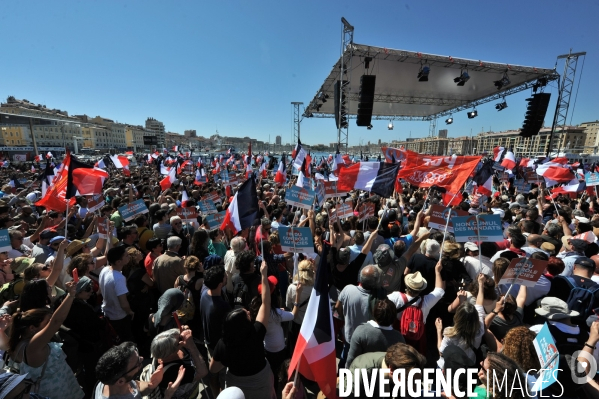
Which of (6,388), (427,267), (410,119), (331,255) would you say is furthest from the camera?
(410,119)

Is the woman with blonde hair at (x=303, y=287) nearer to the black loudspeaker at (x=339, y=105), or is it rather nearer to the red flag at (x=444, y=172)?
the red flag at (x=444, y=172)

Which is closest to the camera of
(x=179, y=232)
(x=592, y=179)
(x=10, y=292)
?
(x=10, y=292)

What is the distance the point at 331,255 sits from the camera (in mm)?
4293

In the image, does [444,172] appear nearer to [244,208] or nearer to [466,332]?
[466,332]

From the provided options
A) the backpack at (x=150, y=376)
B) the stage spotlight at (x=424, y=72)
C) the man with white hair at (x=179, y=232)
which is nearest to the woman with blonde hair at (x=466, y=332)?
the backpack at (x=150, y=376)

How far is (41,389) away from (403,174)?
6102mm

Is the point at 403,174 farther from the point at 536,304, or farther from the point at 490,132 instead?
the point at 490,132

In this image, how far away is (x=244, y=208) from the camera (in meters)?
4.48

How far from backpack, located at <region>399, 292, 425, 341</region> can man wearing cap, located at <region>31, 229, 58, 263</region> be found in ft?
16.9

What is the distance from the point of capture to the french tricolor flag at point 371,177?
5777mm

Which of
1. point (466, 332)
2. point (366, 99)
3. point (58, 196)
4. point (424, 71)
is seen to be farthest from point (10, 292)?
point (424, 71)

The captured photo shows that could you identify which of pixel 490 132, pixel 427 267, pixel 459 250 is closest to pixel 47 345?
pixel 427 267

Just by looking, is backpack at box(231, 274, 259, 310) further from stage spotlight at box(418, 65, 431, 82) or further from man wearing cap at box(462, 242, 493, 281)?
stage spotlight at box(418, 65, 431, 82)

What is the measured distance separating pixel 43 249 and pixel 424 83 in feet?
65.9
